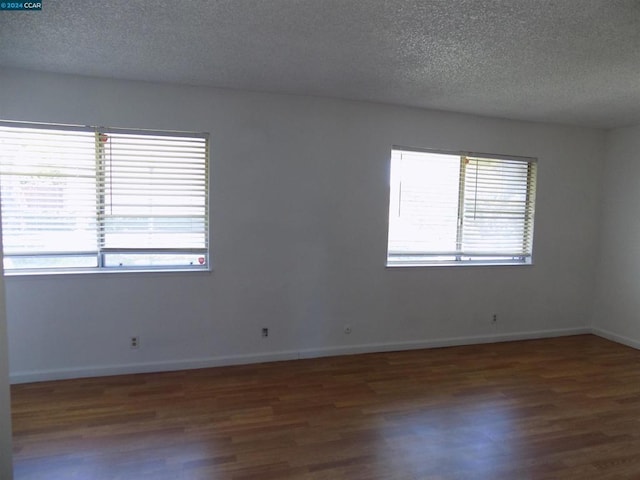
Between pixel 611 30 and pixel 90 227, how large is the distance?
13.2 ft

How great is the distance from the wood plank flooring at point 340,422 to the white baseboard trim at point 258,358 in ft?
0.28

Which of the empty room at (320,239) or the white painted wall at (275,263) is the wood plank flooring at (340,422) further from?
the white painted wall at (275,263)

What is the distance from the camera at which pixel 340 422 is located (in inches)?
105

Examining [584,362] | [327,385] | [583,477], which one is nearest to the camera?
[583,477]

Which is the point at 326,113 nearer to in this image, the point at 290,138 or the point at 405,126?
the point at 290,138

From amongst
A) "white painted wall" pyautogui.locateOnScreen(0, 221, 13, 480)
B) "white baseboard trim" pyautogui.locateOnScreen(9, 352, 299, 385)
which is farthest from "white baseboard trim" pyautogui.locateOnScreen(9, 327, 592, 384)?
"white painted wall" pyautogui.locateOnScreen(0, 221, 13, 480)

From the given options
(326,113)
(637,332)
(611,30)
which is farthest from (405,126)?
(637,332)

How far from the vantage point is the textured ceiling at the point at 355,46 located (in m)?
2.04

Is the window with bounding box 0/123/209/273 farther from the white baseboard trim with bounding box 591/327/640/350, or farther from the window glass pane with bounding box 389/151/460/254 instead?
the white baseboard trim with bounding box 591/327/640/350

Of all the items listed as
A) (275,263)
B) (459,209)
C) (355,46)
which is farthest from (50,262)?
(459,209)

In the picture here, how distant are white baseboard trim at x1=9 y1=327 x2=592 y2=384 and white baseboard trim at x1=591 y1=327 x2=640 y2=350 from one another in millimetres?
25

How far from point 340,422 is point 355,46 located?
8.42 ft

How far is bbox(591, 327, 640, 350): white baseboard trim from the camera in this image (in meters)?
4.44

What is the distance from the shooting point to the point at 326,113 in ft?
12.3
